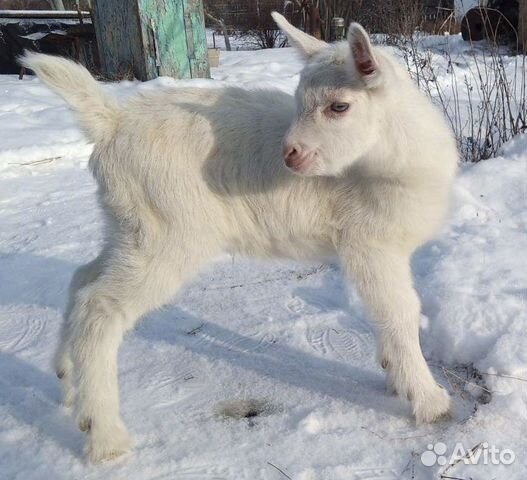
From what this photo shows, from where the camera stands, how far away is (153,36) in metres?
9.10

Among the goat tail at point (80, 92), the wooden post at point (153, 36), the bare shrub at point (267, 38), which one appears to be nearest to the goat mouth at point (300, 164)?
the goat tail at point (80, 92)

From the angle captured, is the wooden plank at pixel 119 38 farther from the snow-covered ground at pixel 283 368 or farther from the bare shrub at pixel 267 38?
the bare shrub at pixel 267 38

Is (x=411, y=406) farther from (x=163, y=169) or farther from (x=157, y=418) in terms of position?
(x=163, y=169)

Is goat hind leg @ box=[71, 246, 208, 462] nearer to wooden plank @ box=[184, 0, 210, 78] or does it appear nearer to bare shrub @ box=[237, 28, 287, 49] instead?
wooden plank @ box=[184, 0, 210, 78]

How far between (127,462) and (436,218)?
165cm

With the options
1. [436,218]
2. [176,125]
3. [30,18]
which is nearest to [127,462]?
[176,125]

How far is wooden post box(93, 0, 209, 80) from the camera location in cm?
900

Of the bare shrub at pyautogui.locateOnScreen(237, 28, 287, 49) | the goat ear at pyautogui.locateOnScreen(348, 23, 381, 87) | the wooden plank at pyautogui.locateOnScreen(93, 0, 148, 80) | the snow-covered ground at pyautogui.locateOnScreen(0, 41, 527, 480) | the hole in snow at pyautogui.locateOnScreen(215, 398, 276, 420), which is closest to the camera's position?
the goat ear at pyautogui.locateOnScreen(348, 23, 381, 87)

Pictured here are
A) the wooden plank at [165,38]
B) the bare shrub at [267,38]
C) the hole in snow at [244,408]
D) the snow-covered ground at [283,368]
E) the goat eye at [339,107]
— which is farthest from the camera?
the bare shrub at [267,38]

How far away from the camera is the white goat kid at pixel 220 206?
2459mm

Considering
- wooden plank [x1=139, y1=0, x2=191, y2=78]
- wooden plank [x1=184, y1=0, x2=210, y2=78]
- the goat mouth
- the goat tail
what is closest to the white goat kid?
the goat tail

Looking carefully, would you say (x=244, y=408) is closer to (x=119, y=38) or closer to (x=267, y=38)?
(x=119, y=38)

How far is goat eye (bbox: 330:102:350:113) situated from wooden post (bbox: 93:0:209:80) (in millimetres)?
7454

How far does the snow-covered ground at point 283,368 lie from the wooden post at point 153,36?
5.26 metres
